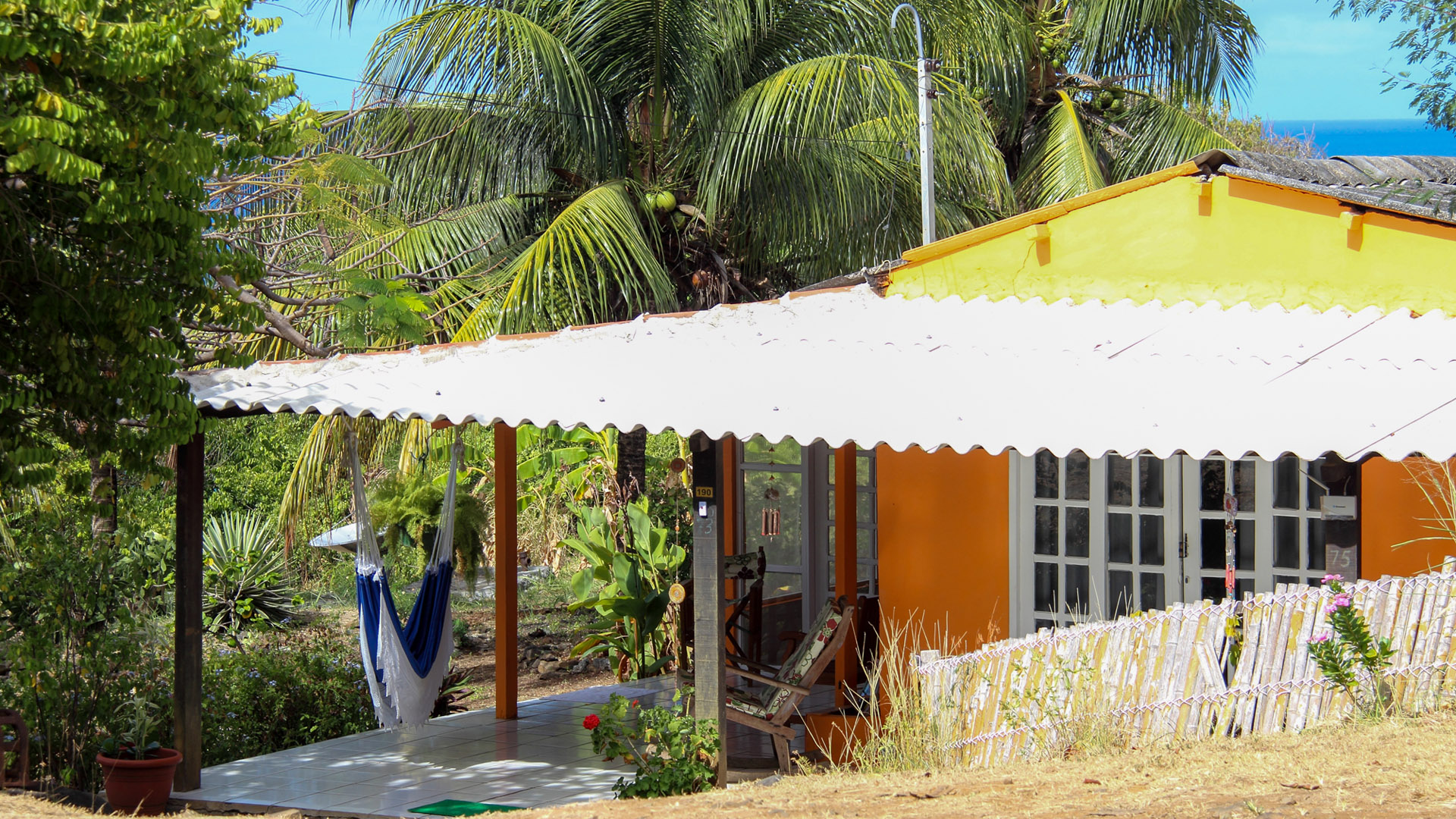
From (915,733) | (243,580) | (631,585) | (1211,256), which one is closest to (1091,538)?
(1211,256)

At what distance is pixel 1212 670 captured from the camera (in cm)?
584

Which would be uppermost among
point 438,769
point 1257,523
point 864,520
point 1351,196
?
point 1351,196

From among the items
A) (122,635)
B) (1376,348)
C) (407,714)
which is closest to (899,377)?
(1376,348)

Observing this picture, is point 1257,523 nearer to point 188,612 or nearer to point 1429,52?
point 1429,52

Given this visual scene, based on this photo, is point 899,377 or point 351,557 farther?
point 351,557

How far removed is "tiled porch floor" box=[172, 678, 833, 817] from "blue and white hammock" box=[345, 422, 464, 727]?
0.37 m

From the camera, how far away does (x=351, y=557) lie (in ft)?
52.3

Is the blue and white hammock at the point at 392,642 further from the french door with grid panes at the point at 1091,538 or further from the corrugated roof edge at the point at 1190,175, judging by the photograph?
the french door with grid panes at the point at 1091,538

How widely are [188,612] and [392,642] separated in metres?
1.22

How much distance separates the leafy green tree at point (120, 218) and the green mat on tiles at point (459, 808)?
7.40 ft

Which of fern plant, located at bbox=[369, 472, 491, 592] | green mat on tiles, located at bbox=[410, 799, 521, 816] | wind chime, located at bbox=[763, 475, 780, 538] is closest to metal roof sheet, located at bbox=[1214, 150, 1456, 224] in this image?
wind chime, located at bbox=[763, 475, 780, 538]

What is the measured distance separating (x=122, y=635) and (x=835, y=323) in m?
4.48

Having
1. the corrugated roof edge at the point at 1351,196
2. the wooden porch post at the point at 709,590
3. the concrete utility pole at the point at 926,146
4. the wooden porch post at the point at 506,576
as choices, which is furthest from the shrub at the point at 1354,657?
the concrete utility pole at the point at 926,146

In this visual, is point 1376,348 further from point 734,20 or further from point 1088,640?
point 734,20
